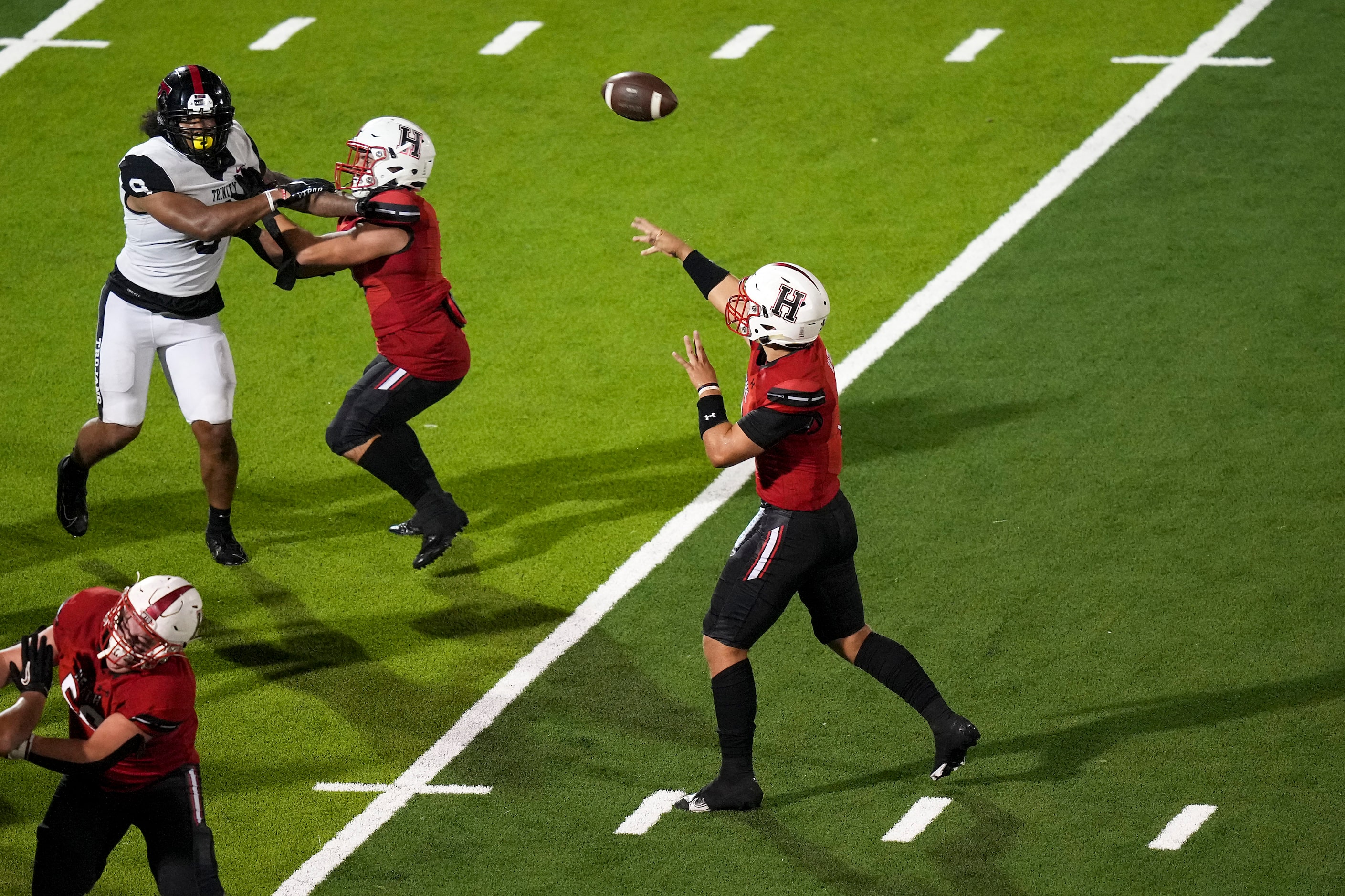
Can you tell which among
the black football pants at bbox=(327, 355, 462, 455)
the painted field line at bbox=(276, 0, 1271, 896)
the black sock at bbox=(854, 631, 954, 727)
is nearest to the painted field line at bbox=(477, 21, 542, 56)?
the painted field line at bbox=(276, 0, 1271, 896)

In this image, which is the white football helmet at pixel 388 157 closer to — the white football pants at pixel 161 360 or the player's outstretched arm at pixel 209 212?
the player's outstretched arm at pixel 209 212

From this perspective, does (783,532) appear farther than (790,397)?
Yes

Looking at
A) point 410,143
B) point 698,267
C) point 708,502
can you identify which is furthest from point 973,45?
point 698,267

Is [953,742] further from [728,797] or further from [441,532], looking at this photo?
[441,532]

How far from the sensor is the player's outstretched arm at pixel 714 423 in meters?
6.12

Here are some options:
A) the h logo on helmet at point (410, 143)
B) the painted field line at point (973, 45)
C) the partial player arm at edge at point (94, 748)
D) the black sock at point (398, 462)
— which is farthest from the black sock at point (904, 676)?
the painted field line at point (973, 45)

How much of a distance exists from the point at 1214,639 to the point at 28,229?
25.9 ft

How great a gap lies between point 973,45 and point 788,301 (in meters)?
7.75

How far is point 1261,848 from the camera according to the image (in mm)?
6133

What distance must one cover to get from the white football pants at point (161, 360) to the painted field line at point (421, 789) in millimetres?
1959

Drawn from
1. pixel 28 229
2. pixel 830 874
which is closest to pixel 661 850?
pixel 830 874

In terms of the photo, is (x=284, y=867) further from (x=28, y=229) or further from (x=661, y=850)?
(x=28, y=229)

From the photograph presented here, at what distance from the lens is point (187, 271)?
26.1ft

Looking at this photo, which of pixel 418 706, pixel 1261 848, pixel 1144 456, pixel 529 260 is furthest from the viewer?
pixel 529 260
